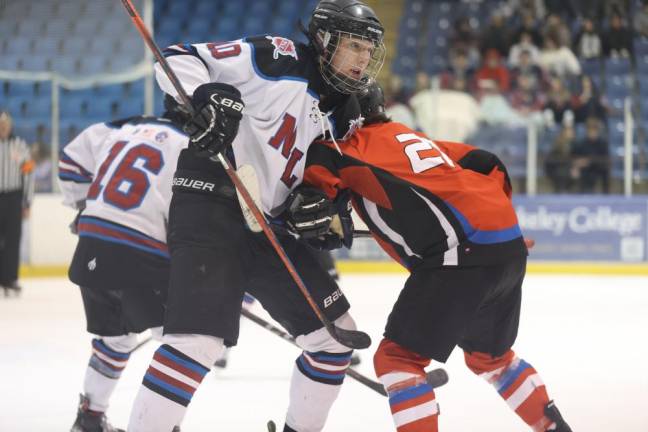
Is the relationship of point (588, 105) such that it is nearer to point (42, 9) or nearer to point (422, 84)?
point (422, 84)

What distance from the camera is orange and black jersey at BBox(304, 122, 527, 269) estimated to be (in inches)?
93.2

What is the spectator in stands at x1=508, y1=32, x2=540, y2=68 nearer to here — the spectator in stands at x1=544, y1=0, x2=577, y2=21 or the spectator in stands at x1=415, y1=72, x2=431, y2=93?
the spectator in stands at x1=544, y1=0, x2=577, y2=21

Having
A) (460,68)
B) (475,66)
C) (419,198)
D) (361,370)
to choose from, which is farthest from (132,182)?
(475,66)

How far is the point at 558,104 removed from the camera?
8.88 metres

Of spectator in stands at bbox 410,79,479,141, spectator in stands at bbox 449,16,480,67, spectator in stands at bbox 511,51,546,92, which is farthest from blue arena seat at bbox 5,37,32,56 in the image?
spectator in stands at bbox 511,51,546,92

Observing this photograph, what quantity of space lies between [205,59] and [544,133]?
20.7ft

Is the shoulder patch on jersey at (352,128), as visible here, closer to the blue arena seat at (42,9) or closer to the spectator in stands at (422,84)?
the spectator in stands at (422,84)

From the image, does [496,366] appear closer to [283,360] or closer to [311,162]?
[311,162]

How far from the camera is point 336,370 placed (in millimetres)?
2582

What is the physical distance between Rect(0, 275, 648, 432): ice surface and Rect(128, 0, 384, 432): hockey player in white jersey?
76cm

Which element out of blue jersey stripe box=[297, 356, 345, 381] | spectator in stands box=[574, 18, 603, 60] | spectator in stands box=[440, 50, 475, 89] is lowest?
spectator in stands box=[440, 50, 475, 89]

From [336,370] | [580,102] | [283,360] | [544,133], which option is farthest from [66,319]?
[580,102]

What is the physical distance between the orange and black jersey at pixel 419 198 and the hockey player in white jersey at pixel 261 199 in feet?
0.32

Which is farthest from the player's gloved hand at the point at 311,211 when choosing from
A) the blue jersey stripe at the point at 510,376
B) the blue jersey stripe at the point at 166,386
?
the blue jersey stripe at the point at 510,376
